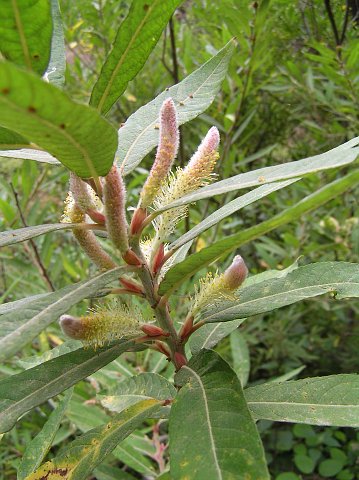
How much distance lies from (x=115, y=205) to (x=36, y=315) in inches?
7.8

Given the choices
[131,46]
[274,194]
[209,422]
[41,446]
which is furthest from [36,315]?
[274,194]

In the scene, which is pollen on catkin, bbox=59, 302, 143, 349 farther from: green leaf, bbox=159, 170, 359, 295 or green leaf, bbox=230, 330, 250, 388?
green leaf, bbox=230, 330, 250, 388

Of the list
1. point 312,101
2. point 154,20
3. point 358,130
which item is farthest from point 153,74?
point 154,20

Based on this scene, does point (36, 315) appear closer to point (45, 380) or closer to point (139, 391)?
point (45, 380)

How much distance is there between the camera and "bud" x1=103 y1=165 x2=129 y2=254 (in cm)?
78

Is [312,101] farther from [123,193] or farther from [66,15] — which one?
[123,193]

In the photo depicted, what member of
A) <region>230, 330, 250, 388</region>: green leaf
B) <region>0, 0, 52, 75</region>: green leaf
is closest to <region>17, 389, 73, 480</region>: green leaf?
<region>0, 0, 52, 75</region>: green leaf

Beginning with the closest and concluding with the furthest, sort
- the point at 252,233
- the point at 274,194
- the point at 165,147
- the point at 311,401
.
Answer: the point at 252,233 < the point at 165,147 < the point at 311,401 < the point at 274,194

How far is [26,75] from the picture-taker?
505 millimetres

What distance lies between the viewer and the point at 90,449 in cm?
92

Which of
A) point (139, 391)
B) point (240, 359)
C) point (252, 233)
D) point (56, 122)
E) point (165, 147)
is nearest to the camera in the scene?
point (56, 122)

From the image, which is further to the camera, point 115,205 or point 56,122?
point 115,205

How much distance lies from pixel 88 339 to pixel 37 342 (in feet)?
5.71

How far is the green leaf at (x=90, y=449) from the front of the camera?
89cm
